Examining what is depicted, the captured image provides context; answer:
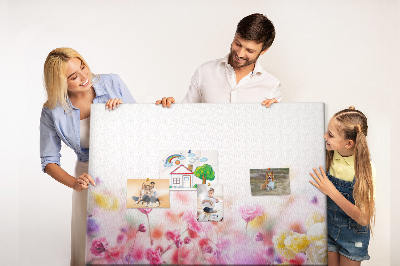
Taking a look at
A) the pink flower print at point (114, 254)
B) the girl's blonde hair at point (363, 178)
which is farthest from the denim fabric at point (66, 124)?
the girl's blonde hair at point (363, 178)

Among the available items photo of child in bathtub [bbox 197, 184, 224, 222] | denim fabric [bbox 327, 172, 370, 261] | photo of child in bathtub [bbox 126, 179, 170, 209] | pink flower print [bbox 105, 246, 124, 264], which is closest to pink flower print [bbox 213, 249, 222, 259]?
photo of child in bathtub [bbox 197, 184, 224, 222]

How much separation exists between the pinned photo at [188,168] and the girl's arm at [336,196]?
37cm

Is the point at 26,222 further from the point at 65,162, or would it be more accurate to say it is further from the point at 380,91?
the point at 380,91

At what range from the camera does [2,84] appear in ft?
11.0

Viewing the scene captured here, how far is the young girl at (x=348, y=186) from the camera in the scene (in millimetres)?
1898

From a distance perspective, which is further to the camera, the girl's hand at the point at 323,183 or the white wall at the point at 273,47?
the white wall at the point at 273,47

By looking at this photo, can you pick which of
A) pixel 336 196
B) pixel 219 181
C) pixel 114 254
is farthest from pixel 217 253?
pixel 336 196

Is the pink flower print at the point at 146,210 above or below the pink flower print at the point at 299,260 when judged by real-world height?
above

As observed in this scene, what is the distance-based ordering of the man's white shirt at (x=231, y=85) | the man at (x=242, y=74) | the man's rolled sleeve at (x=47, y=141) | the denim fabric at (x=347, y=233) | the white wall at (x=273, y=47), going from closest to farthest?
the denim fabric at (x=347, y=233) < the man's rolled sleeve at (x=47, y=141) < the man at (x=242, y=74) < the man's white shirt at (x=231, y=85) < the white wall at (x=273, y=47)

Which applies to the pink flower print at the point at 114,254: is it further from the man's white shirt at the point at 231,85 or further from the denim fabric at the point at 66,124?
the man's white shirt at the point at 231,85

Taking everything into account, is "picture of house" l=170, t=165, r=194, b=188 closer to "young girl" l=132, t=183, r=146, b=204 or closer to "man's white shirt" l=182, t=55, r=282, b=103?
"young girl" l=132, t=183, r=146, b=204

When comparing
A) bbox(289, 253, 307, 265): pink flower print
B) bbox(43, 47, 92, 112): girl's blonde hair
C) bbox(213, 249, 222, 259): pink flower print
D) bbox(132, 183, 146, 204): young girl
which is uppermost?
bbox(43, 47, 92, 112): girl's blonde hair

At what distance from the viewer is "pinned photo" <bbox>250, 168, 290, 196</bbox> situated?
186 centimetres

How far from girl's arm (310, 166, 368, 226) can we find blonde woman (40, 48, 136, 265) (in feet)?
2.76
